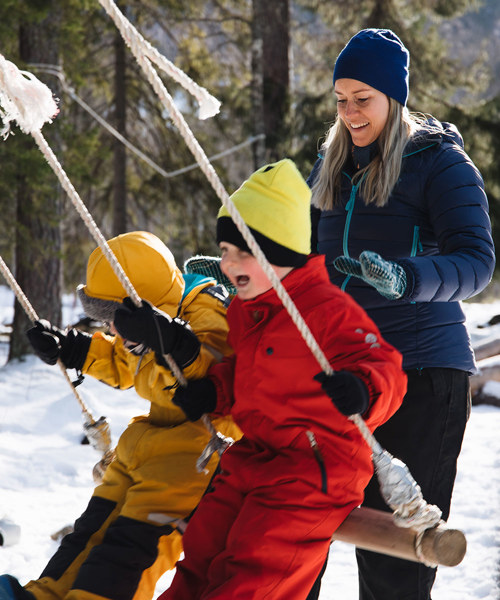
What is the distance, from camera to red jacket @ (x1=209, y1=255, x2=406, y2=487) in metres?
1.85

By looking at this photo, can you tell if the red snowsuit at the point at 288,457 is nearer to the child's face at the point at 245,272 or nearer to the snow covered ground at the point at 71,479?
the child's face at the point at 245,272

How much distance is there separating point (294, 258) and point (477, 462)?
12.7ft

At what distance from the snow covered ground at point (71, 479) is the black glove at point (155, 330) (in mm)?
1584

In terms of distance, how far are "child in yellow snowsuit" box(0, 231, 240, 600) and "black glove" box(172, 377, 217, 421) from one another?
6 centimetres

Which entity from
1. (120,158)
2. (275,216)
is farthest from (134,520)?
(120,158)

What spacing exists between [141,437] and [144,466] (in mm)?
108

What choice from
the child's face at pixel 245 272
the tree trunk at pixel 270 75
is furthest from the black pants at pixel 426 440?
the tree trunk at pixel 270 75

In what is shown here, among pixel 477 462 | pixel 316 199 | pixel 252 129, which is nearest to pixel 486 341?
pixel 477 462

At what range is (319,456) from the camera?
6.10ft

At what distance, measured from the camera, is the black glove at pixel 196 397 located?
6.97 ft

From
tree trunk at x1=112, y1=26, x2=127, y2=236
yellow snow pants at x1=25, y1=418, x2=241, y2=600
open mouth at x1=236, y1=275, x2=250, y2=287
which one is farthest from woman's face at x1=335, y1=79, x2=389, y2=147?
tree trunk at x1=112, y1=26, x2=127, y2=236

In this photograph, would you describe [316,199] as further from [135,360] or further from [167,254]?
[135,360]

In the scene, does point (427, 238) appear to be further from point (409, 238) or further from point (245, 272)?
point (245, 272)

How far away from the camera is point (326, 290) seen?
2.00 metres
